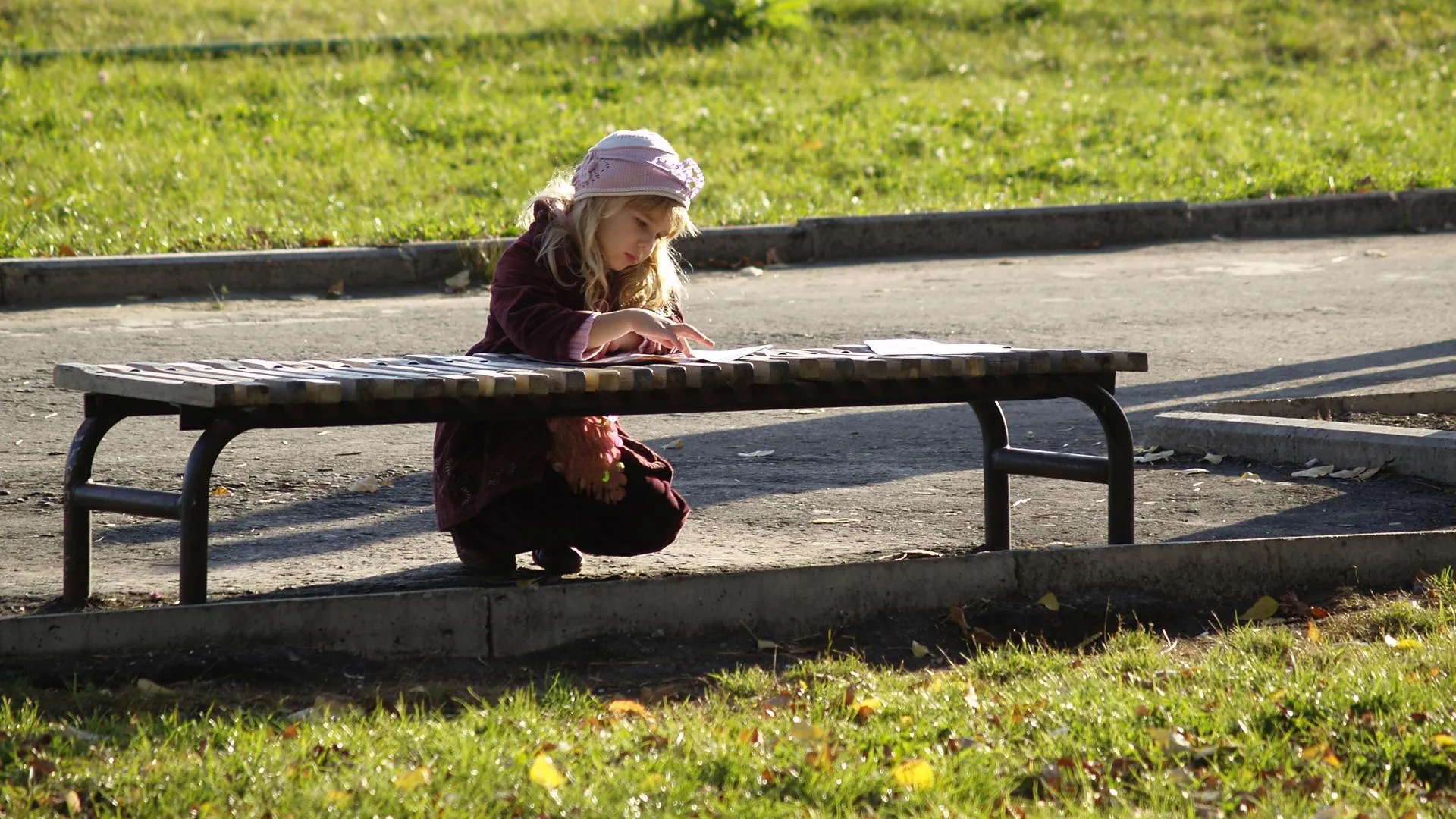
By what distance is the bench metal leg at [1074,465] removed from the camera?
12.5ft

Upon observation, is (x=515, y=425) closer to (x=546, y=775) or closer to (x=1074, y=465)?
(x=546, y=775)

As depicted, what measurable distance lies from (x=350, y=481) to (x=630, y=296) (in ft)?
4.91

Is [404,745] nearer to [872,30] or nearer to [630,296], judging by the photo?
[630,296]

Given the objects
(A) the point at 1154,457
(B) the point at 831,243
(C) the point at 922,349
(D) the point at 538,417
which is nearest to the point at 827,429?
(A) the point at 1154,457

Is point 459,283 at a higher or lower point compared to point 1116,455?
higher

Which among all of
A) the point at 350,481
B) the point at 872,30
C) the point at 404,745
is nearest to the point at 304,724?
the point at 404,745

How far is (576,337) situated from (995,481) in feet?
3.81

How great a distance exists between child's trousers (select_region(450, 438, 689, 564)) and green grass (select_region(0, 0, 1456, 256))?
567 cm

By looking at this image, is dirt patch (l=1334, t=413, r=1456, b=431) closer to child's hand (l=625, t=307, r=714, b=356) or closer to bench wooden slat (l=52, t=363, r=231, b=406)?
child's hand (l=625, t=307, r=714, b=356)

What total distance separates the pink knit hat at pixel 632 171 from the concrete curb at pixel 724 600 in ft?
2.70

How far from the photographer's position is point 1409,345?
7055 millimetres

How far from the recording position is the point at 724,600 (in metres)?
3.55

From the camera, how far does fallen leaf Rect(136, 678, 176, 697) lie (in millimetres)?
3018

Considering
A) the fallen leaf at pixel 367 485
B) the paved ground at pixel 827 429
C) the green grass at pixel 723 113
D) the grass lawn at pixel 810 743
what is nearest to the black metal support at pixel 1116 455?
the paved ground at pixel 827 429
